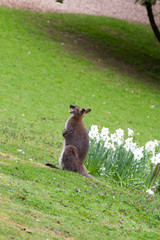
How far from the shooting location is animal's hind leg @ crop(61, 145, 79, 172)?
8.77 meters

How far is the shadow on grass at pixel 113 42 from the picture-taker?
1027 inches

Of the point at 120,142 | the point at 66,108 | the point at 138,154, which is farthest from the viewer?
the point at 66,108

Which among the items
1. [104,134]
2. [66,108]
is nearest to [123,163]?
[104,134]

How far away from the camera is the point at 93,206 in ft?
24.1

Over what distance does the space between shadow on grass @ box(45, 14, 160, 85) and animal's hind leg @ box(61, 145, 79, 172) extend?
16652mm

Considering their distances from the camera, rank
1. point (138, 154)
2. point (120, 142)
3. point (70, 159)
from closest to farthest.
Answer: point (70, 159), point (138, 154), point (120, 142)

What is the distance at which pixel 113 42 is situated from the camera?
28781mm

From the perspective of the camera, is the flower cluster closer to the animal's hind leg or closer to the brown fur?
the brown fur

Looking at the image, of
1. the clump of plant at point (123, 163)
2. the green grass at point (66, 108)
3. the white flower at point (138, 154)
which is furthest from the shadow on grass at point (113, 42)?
the white flower at point (138, 154)

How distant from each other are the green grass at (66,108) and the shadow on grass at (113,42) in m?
0.09

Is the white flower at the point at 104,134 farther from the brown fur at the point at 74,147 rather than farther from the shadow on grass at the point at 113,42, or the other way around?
the shadow on grass at the point at 113,42

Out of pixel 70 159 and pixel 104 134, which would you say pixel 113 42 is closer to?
pixel 104 134

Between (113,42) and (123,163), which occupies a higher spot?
(113,42)

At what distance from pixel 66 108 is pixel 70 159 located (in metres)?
10.2
